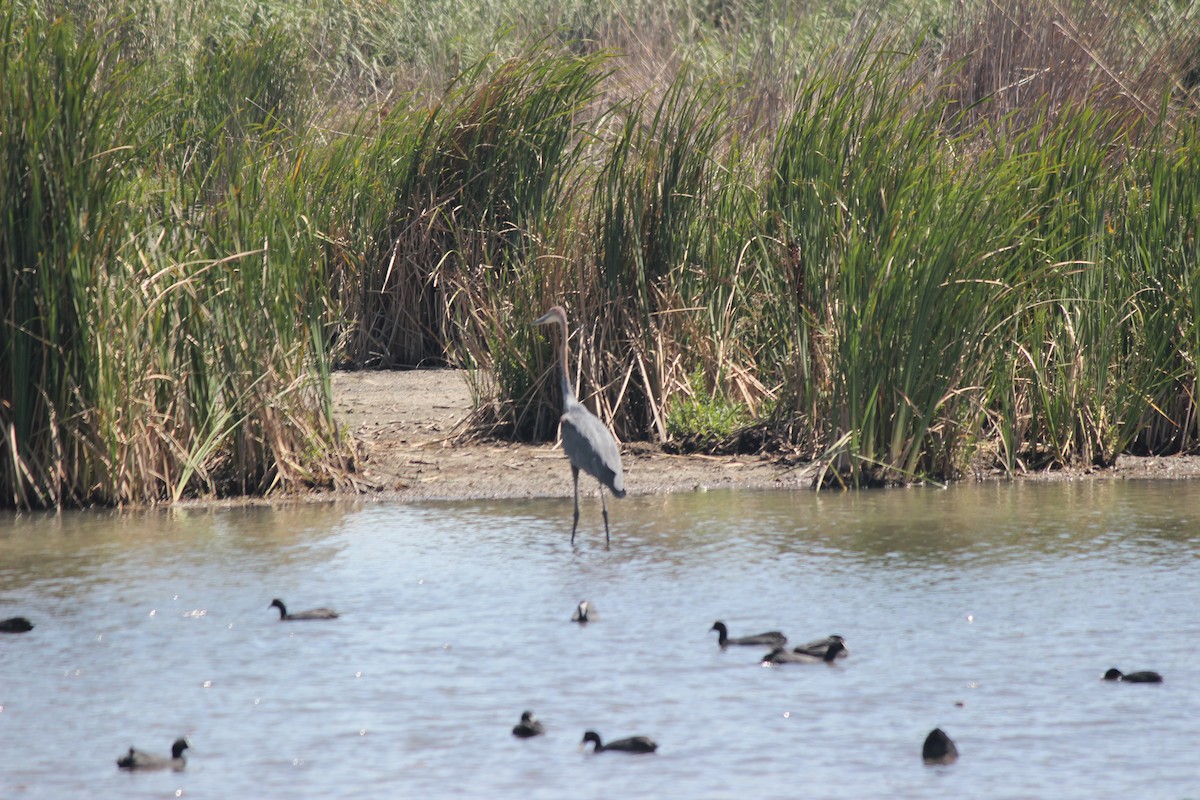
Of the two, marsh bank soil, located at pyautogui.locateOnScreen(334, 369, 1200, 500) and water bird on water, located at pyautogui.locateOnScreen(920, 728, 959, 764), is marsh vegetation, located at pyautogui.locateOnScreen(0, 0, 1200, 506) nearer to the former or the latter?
marsh bank soil, located at pyautogui.locateOnScreen(334, 369, 1200, 500)

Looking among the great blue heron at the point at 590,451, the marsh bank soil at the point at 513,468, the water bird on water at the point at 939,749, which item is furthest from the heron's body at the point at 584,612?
the marsh bank soil at the point at 513,468

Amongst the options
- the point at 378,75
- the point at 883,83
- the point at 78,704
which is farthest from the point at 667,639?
the point at 378,75

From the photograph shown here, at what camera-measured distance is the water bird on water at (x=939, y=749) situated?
196 inches

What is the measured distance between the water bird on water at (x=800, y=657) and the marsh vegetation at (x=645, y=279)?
3.17 meters

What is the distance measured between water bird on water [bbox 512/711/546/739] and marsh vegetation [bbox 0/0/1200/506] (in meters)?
3.99

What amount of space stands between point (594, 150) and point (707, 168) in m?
3.65

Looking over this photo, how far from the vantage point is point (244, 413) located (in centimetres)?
900

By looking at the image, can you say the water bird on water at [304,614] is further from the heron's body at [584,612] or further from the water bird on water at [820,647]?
the water bird on water at [820,647]

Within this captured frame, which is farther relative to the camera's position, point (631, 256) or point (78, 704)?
point (631, 256)

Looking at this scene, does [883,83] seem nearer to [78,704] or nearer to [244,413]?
[244,413]

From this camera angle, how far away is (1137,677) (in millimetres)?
5746

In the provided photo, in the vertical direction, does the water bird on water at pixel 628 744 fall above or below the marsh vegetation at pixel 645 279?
below

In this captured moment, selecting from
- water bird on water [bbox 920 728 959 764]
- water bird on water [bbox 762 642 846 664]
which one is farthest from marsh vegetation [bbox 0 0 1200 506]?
water bird on water [bbox 920 728 959 764]

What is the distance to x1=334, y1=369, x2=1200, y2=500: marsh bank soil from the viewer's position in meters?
9.49
